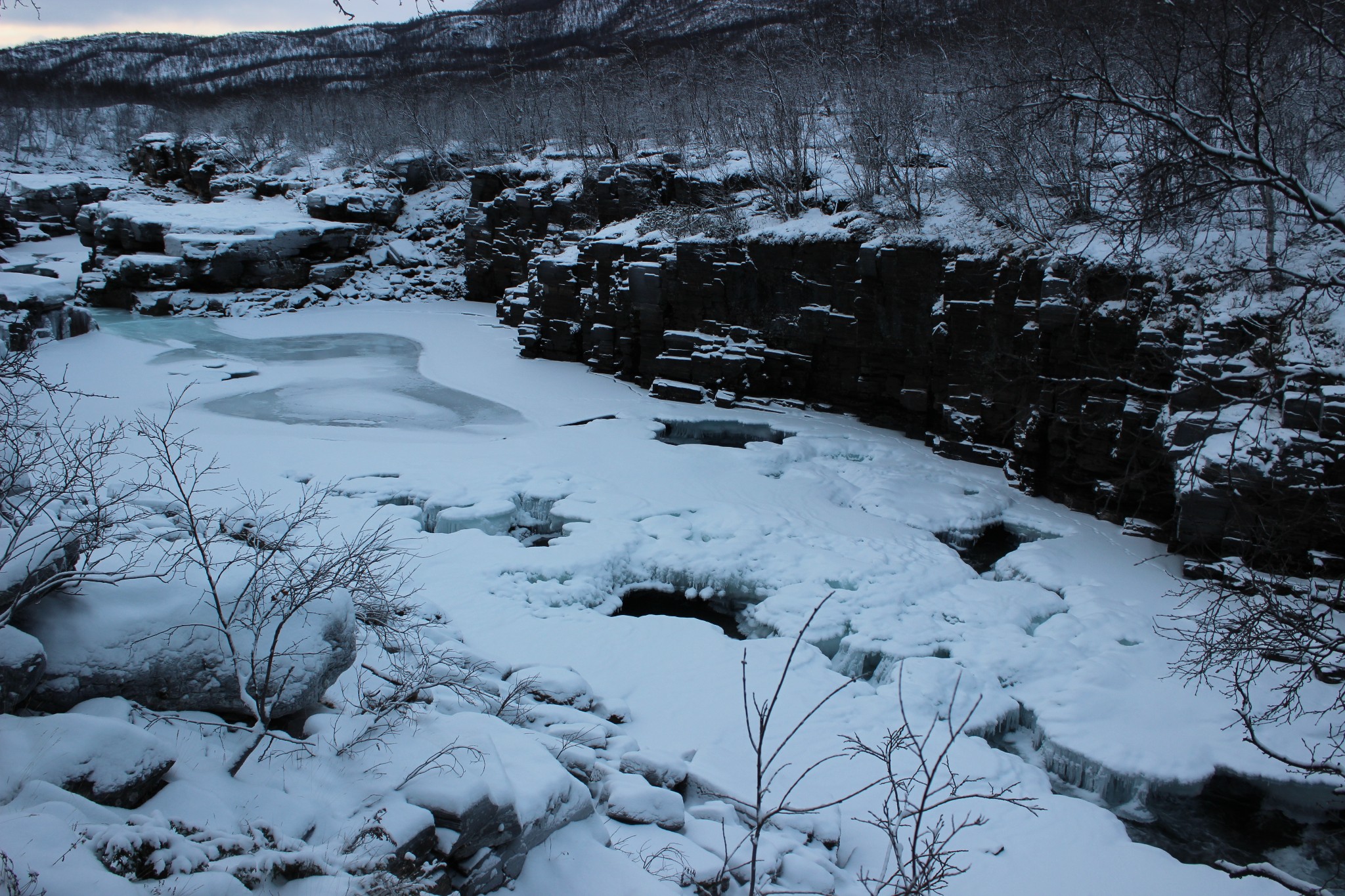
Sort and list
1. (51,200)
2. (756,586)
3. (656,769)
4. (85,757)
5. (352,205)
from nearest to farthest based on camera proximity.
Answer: (85,757), (656,769), (756,586), (352,205), (51,200)

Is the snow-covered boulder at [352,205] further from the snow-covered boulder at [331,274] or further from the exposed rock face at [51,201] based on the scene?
the exposed rock face at [51,201]

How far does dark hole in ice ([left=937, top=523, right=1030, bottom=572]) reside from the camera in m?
11.1

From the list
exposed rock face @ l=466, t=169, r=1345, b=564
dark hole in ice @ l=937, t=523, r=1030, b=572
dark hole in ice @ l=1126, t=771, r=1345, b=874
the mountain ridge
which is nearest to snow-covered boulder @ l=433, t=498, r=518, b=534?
dark hole in ice @ l=937, t=523, r=1030, b=572

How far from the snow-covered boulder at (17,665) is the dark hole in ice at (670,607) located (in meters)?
6.34

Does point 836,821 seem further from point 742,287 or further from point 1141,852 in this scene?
point 742,287

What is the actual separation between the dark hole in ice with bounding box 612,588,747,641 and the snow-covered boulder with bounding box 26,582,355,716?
5195mm

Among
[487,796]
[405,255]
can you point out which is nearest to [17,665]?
[487,796]

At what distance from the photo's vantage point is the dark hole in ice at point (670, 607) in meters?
9.73

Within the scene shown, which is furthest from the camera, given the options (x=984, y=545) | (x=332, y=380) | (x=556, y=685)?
(x=332, y=380)

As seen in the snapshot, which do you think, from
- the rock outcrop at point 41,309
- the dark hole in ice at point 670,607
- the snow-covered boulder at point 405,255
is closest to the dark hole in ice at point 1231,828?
the dark hole in ice at point 670,607

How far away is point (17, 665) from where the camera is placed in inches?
144

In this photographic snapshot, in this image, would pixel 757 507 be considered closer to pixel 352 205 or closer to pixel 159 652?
pixel 159 652

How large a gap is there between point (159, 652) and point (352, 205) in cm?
3083

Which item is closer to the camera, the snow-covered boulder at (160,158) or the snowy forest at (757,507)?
the snowy forest at (757,507)
